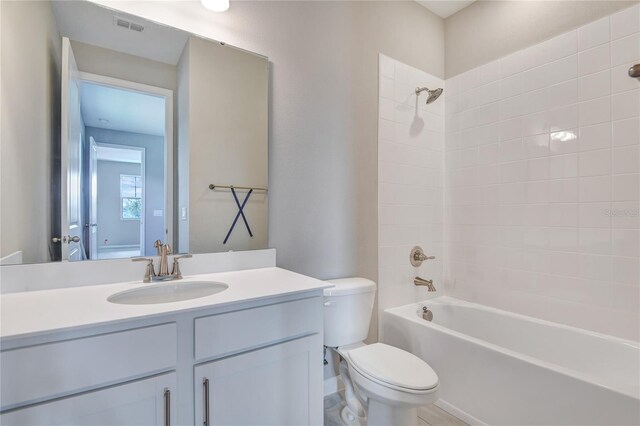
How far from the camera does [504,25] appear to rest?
2119mm

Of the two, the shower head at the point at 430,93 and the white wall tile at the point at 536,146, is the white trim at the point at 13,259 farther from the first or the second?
the white wall tile at the point at 536,146

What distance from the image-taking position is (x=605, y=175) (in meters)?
1.64

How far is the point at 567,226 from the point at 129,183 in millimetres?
2334

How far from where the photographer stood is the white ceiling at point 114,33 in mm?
1213

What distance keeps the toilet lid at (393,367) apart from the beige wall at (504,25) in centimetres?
210

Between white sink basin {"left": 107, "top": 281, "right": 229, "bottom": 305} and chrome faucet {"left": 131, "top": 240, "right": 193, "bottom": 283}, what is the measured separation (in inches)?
2.0

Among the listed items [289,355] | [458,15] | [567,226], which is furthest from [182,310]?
[458,15]

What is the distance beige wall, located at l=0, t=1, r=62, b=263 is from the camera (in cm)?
106

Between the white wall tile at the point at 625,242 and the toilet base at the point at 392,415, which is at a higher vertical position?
the white wall tile at the point at 625,242

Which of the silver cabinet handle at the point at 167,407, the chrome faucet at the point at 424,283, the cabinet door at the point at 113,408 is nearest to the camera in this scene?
the cabinet door at the point at 113,408

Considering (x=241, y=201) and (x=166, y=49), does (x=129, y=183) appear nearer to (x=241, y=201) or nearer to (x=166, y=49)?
(x=241, y=201)

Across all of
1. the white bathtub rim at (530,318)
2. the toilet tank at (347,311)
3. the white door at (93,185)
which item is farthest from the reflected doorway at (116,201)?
the white bathtub rim at (530,318)

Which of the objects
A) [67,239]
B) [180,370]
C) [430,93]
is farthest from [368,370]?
[430,93]

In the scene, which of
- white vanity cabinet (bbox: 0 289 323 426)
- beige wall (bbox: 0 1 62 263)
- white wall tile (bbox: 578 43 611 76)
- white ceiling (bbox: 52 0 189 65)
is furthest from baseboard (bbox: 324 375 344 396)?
white wall tile (bbox: 578 43 611 76)
